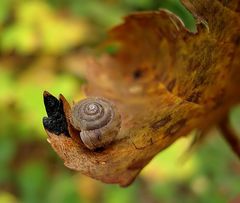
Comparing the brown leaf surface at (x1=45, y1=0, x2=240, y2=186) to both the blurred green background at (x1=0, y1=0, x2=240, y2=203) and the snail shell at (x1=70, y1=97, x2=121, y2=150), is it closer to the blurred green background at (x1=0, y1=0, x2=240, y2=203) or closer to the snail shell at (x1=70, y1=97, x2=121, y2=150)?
the snail shell at (x1=70, y1=97, x2=121, y2=150)

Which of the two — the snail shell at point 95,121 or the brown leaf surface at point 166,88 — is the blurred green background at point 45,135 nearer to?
the brown leaf surface at point 166,88

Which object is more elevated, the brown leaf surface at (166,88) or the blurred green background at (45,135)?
the brown leaf surface at (166,88)

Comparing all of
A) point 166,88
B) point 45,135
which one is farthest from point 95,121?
point 45,135

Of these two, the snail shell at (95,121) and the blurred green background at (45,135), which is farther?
the blurred green background at (45,135)

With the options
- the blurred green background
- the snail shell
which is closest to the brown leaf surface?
the snail shell

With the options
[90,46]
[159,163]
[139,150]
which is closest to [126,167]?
[139,150]

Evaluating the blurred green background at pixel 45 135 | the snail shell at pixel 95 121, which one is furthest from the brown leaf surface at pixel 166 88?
the blurred green background at pixel 45 135
